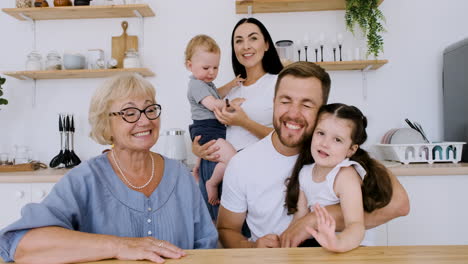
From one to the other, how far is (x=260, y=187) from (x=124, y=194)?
548mm

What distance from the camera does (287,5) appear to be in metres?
2.90

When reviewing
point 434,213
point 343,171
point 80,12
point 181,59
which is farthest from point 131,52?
point 434,213

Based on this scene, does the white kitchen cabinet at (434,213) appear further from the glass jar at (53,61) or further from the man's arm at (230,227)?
the glass jar at (53,61)

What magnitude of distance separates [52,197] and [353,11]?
2354 millimetres

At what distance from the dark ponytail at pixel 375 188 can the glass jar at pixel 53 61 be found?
8.09 feet

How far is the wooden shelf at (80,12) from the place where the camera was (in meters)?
2.89

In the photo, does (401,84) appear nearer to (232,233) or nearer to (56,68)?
(232,233)

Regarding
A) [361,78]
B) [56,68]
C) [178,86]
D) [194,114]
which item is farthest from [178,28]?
[361,78]

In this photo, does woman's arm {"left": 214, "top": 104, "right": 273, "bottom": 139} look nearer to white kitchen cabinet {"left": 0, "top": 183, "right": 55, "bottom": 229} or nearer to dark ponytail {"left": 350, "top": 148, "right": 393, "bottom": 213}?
dark ponytail {"left": 350, "top": 148, "right": 393, "bottom": 213}

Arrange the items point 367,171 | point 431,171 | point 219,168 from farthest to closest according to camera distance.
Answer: point 431,171, point 219,168, point 367,171

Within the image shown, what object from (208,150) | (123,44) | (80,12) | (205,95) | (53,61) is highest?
(80,12)

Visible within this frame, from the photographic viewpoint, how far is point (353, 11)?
2.74 metres

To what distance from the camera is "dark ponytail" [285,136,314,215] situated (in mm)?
1465

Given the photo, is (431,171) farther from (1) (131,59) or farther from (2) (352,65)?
(1) (131,59)
